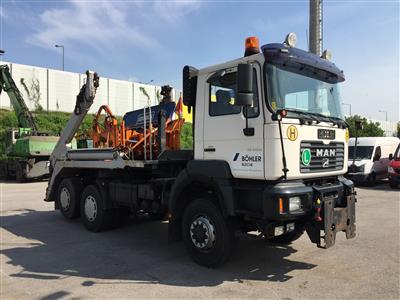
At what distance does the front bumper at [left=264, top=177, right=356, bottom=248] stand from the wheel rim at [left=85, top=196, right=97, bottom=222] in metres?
4.42

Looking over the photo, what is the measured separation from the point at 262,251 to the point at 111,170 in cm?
338

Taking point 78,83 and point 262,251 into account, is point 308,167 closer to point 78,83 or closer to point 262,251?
point 262,251

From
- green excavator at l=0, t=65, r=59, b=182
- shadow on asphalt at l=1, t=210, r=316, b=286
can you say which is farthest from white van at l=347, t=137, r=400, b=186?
green excavator at l=0, t=65, r=59, b=182

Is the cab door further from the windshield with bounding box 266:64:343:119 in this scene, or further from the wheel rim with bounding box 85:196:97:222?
the wheel rim with bounding box 85:196:97:222

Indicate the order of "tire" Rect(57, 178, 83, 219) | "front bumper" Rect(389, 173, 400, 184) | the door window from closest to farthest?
Answer: the door window < "tire" Rect(57, 178, 83, 219) < "front bumper" Rect(389, 173, 400, 184)

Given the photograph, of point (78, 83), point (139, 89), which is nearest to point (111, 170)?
point (78, 83)

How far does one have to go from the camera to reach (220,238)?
18.2ft

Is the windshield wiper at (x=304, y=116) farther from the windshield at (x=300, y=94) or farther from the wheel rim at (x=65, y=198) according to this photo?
the wheel rim at (x=65, y=198)

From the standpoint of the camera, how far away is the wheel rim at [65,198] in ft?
30.7

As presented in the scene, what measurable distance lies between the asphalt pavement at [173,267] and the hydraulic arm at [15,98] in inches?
668

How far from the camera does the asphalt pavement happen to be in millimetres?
4941

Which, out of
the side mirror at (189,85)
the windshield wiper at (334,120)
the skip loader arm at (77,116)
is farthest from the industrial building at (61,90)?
the windshield wiper at (334,120)

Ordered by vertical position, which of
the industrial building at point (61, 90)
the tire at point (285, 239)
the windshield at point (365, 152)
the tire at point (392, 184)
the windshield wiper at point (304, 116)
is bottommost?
the tire at point (285, 239)

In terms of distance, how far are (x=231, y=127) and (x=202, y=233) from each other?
156cm
